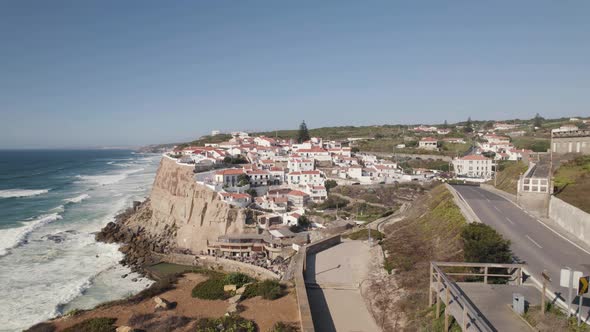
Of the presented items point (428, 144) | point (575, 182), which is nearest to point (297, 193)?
point (575, 182)

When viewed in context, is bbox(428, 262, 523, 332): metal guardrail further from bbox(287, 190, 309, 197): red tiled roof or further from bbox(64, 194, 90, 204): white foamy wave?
bbox(64, 194, 90, 204): white foamy wave

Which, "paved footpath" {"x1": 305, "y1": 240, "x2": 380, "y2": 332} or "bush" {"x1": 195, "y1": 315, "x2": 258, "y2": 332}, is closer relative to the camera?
"paved footpath" {"x1": 305, "y1": 240, "x2": 380, "y2": 332}

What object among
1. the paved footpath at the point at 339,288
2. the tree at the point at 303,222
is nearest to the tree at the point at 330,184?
the tree at the point at 303,222

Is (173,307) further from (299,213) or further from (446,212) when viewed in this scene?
(299,213)

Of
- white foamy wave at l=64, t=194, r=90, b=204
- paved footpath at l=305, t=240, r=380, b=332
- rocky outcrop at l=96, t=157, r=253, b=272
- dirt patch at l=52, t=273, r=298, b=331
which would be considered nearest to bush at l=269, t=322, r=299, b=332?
dirt patch at l=52, t=273, r=298, b=331

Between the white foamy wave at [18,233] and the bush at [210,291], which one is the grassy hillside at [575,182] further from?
the white foamy wave at [18,233]

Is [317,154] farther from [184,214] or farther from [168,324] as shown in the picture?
[168,324]
